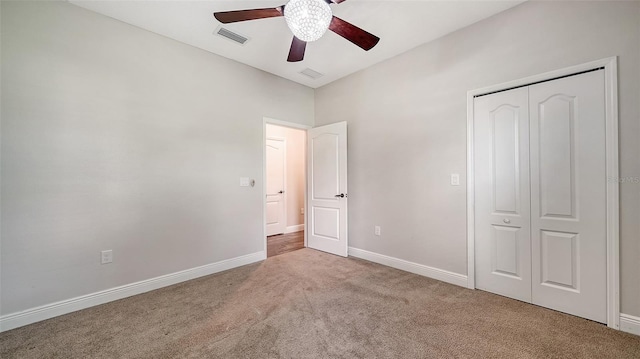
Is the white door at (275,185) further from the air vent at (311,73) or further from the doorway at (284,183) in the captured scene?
the air vent at (311,73)

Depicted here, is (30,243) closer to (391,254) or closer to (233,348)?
(233,348)

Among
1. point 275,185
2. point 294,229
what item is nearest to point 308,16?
point 275,185

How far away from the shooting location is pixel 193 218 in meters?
2.95

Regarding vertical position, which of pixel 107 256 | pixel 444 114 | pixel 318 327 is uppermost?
pixel 444 114

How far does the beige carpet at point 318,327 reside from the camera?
1.67 meters

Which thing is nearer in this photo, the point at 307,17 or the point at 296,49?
the point at 307,17

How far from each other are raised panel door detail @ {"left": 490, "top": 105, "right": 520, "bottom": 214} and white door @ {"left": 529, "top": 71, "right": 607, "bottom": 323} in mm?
129

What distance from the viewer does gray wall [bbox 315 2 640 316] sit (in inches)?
72.6

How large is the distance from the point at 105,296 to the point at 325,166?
2.98 meters

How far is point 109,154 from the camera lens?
2.41m

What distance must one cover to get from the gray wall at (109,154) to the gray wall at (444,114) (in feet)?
5.49

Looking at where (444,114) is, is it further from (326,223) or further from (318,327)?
(318,327)

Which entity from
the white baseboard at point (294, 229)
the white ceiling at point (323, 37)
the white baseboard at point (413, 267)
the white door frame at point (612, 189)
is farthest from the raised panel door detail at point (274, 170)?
the white door frame at point (612, 189)

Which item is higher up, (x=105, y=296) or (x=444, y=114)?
(x=444, y=114)
